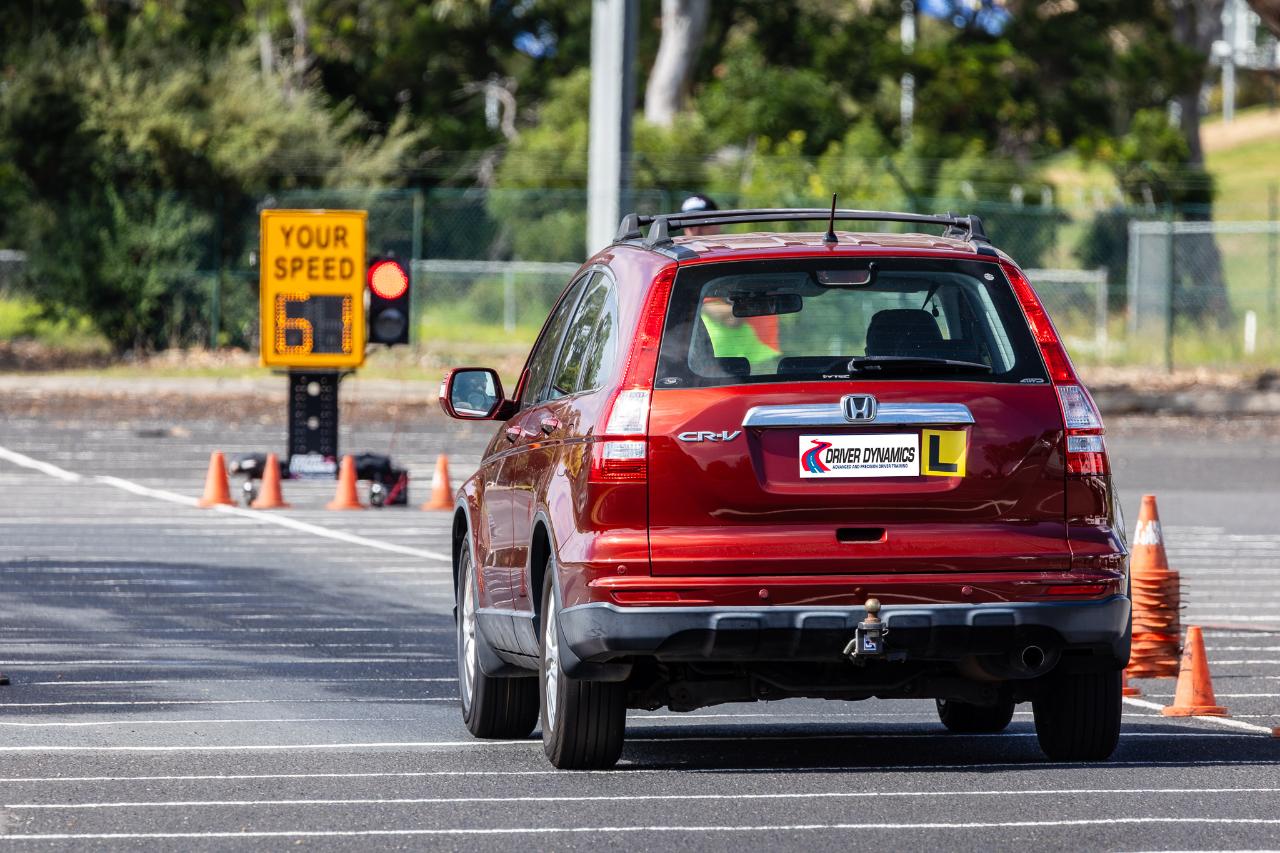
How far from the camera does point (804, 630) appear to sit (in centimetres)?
690

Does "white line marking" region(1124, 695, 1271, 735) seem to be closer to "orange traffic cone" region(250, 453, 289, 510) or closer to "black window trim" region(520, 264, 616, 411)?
"black window trim" region(520, 264, 616, 411)

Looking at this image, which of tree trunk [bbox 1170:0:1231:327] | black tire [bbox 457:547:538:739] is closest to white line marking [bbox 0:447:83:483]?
black tire [bbox 457:547:538:739]

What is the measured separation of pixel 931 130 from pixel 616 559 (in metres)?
41.4

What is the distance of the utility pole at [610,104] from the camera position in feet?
93.5

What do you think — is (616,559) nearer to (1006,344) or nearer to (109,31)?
(1006,344)

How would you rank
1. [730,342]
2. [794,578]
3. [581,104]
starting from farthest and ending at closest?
[581,104] → [730,342] → [794,578]

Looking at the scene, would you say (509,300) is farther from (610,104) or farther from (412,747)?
(412,747)

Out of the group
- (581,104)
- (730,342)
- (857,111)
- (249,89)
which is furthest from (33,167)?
(730,342)

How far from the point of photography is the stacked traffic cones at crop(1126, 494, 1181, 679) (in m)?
9.97

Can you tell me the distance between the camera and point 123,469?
21.2 metres

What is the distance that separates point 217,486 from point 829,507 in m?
11.7

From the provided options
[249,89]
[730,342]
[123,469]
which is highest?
[249,89]

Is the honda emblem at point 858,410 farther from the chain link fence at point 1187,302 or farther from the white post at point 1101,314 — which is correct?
the white post at point 1101,314

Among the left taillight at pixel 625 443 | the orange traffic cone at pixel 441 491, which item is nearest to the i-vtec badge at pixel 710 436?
the left taillight at pixel 625 443
